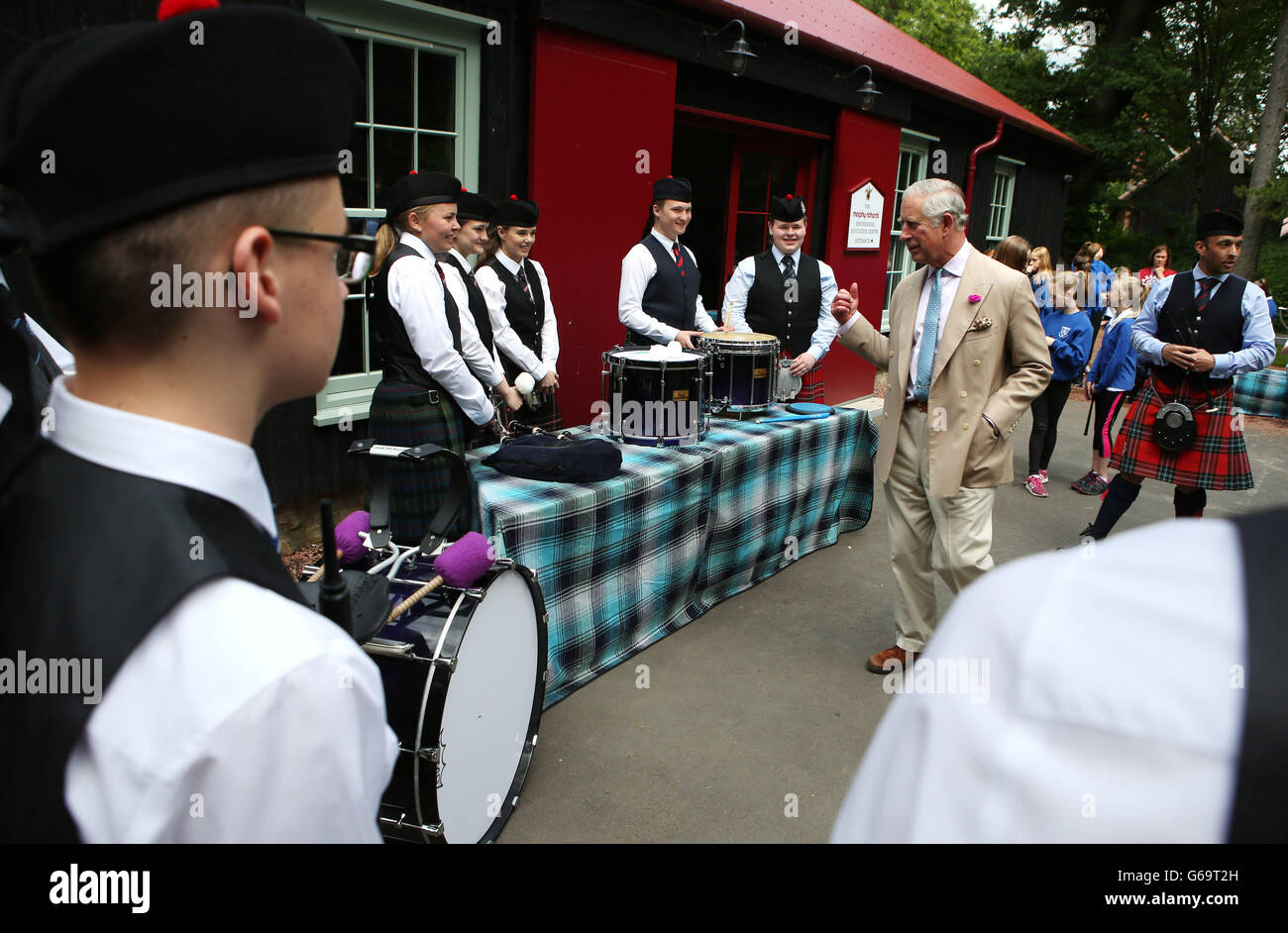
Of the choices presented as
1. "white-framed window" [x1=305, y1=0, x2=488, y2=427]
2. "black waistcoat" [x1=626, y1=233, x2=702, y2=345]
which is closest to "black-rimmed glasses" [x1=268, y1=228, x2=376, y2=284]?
"white-framed window" [x1=305, y1=0, x2=488, y2=427]

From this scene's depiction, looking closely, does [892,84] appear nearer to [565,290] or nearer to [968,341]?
[565,290]

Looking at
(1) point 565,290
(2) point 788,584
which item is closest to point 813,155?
(1) point 565,290

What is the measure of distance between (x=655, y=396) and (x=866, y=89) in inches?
207

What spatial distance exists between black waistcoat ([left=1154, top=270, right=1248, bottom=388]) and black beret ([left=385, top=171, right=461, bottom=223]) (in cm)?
374

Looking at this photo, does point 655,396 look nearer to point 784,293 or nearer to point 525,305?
point 525,305

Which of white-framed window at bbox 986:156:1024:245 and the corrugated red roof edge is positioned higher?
the corrugated red roof edge

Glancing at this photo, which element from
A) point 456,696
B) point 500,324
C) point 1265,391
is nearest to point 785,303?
point 500,324

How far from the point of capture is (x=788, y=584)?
15.9 feet

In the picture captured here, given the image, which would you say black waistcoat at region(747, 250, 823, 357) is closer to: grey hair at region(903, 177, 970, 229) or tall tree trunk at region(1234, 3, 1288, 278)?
grey hair at region(903, 177, 970, 229)

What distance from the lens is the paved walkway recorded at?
9.41ft

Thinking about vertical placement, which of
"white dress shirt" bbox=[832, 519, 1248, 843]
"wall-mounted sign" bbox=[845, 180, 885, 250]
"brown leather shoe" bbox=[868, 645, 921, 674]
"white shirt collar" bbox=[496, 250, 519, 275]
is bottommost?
"brown leather shoe" bbox=[868, 645, 921, 674]

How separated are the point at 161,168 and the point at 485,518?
8.34 ft

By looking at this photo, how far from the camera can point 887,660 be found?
392 centimetres

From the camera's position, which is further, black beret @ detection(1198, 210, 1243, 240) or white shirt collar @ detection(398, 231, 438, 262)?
black beret @ detection(1198, 210, 1243, 240)
